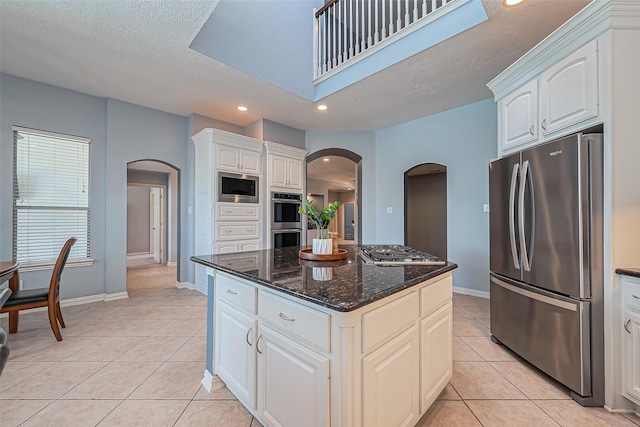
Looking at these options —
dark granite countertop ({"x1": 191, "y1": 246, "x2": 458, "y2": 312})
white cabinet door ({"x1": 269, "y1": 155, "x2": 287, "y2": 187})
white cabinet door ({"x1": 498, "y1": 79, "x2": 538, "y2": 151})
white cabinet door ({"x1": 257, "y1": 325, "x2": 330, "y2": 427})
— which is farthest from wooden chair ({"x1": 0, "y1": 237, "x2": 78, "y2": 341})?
white cabinet door ({"x1": 498, "y1": 79, "x2": 538, "y2": 151})

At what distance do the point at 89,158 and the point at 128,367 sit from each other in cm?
293

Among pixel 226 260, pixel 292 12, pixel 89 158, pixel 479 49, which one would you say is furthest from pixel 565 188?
pixel 89 158

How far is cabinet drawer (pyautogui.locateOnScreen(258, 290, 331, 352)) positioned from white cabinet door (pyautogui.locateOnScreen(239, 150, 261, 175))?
2999mm

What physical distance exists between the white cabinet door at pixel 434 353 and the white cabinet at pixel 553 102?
142 cm

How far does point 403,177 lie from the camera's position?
14.8ft

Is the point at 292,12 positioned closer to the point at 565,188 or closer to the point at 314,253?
the point at 314,253

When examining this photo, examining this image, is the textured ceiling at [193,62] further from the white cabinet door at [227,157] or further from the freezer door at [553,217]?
the freezer door at [553,217]

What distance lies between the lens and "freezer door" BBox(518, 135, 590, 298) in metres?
1.64

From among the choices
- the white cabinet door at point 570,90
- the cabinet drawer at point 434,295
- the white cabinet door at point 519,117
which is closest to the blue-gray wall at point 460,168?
the white cabinet door at point 519,117

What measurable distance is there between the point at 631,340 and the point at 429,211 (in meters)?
4.52

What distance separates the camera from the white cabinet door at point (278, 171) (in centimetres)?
428

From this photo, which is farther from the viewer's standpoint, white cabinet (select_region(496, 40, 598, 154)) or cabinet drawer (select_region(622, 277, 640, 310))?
white cabinet (select_region(496, 40, 598, 154))

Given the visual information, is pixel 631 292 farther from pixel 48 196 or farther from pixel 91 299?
pixel 48 196

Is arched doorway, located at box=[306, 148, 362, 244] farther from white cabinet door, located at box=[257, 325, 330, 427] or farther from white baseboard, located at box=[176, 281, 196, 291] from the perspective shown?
white baseboard, located at box=[176, 281, 196, 291]
